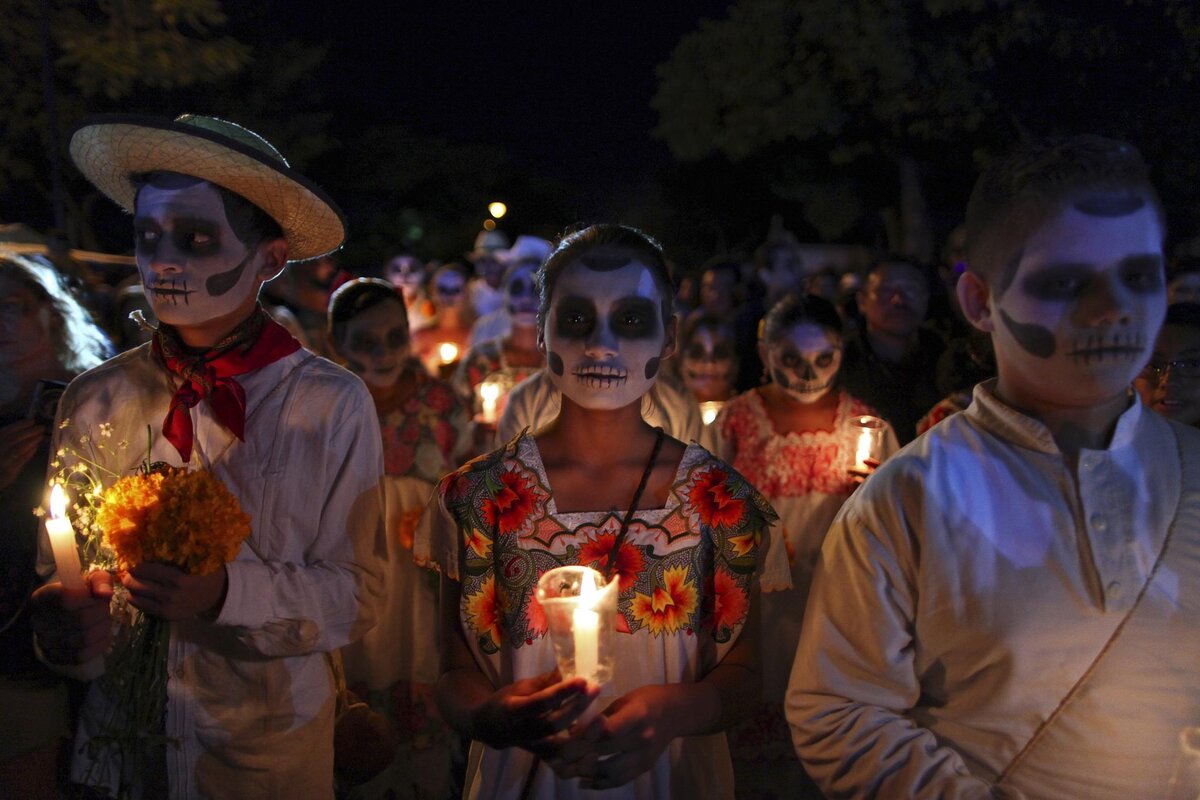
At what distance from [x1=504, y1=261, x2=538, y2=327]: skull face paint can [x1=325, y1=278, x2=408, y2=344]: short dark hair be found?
1.45 metres

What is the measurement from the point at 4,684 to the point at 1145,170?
3512mm

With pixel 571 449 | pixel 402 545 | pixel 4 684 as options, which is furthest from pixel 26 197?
pixel 571 449

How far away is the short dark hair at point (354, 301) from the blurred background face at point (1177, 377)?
11.5 ft

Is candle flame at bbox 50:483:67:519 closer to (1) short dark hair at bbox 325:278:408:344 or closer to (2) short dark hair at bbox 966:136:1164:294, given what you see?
(2) short dark hair at bbox 966:136:1164:294

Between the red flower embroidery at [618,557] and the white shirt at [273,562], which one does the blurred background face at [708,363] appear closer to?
the white shirt at [273,562]

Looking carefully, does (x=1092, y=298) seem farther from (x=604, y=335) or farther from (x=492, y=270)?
(x=492, y=270)

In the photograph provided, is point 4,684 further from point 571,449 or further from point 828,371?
point 828,371

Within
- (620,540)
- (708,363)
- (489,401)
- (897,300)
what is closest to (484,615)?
(620,540)

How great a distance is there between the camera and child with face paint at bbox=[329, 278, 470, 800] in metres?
4.88

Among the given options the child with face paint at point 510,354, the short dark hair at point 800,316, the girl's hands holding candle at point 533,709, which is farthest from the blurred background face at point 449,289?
the girl's hands holding candle at point 533,709

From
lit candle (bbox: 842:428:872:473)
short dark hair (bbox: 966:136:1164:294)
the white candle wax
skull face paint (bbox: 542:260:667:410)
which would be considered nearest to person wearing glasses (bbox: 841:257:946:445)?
lit candle (bbox: 842:428:872:473)

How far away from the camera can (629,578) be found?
7.99 ft

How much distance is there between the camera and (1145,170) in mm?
2090

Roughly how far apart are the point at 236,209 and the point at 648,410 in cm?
201
